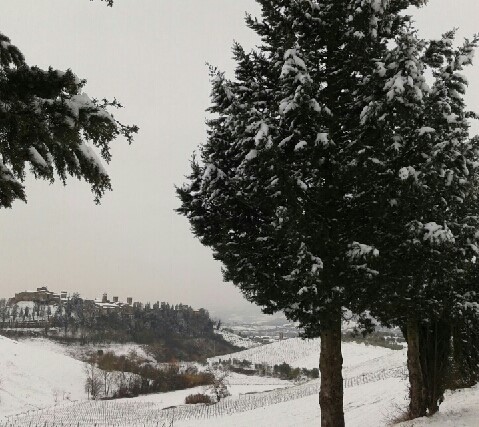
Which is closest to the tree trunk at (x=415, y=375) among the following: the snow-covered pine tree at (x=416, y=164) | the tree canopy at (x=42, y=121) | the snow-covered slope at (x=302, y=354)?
the snow-covered pine tree at (x=416, y=164)

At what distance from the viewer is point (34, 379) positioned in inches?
2837

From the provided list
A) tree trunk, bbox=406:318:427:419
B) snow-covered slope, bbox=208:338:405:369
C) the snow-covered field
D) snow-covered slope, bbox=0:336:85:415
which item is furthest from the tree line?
snow-covered slope, bbox=208:338:405:369

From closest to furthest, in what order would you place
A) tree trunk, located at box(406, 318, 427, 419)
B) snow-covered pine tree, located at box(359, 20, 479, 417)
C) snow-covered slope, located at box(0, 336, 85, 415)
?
snow-covered pine tree, located at box(359, 20, 479, 417) → tree trunk, located at box(406, 318, 427, 419) → snow-covered slope, located at box(0, 336, 85, 415)

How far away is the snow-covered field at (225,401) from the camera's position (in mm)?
21688

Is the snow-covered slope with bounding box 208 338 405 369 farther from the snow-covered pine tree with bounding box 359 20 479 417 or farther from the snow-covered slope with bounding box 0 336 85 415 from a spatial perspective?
the snow-covered pine tree with bounding box 359 20 479 417

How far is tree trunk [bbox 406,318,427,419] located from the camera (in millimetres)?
13078

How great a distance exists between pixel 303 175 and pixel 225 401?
47.6m

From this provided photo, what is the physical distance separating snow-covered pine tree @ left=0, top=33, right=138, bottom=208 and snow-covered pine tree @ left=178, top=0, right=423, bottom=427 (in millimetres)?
3864

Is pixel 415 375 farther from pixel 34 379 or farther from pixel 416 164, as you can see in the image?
pixel 34 379

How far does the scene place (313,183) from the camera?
917cm

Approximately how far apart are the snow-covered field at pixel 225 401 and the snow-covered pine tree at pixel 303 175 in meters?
4.74

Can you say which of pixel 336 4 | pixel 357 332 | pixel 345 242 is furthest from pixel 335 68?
pixel 357 332

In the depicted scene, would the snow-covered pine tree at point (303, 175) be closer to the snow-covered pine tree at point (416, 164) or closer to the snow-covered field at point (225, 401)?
the snow-covered pine tree at point (416, 164)

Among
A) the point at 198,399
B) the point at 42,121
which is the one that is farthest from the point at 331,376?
the point at 198,399
